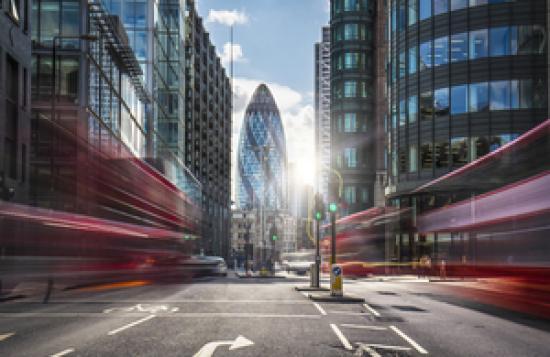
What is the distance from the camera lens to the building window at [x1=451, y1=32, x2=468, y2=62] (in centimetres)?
5191

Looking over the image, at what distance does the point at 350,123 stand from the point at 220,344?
74.1 metres

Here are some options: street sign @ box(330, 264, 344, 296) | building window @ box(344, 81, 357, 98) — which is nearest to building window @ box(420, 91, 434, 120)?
building window @ box(344, 81, 357, 98)

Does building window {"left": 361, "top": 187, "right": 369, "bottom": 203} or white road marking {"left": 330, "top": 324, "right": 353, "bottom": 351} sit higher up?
building window {"left": 361, "top": 187, "right": 369, "bottom": 203}

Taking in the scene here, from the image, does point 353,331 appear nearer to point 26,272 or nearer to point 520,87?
point 26,272

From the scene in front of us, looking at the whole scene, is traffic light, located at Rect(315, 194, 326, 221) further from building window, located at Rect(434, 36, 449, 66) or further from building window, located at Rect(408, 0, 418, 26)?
building window, located at Rect(408, 0, 418, 26)

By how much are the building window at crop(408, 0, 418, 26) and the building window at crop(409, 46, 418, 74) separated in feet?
7.52

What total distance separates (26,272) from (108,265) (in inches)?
153

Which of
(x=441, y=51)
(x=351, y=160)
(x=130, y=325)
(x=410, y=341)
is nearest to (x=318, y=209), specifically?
Result: (x=130, y=325)

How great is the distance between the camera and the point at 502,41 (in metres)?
50.5

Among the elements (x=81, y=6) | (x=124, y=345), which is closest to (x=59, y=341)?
(x=124, y=345)

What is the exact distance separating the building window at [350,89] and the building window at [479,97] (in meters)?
34.2

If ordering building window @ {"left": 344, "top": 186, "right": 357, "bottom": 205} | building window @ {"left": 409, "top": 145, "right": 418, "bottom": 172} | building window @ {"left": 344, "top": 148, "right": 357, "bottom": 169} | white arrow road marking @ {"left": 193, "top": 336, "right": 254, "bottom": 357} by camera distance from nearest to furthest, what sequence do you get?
1. white arrow road marking @ {"left": 193, "top": 336, "right": 254, "bottom": 357}
2. building window @ {"left": 409, "top": 145, "right": 418, "bottom": 172}
3. building window @ {"left": 344, "top": 186, "right": 357, "bottom": 205}
4. building window @ {"left": 344, "top": 148, "right": 357, "bottom": 169}

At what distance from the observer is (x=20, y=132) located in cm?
3725

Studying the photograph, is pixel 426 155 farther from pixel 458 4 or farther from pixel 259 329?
pixel 259 329
